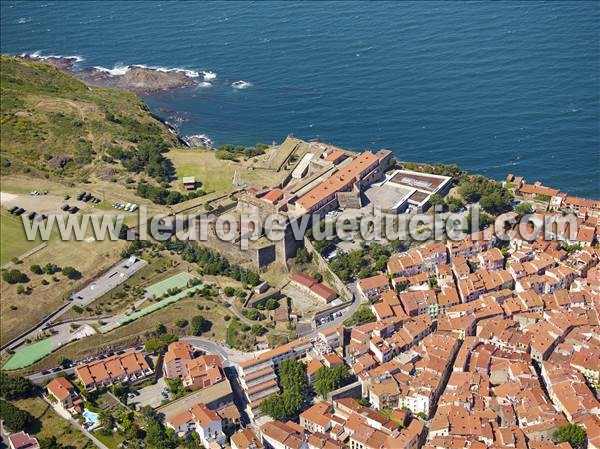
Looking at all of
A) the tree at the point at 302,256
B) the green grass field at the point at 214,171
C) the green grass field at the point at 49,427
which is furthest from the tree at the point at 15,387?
the green grass field at the point at 214,171

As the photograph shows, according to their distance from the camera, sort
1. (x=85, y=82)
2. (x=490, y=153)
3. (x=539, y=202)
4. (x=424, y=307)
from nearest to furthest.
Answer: (x=424, y=307), (x=539, y=202), (x=490, y=153), (x=85, y=82)

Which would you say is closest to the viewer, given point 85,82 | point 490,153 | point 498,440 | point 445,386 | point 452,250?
point 498,440

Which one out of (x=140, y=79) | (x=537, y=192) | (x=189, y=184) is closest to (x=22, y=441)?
(x=189, y=184)

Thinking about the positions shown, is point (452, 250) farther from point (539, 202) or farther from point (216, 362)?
point (216, 362)

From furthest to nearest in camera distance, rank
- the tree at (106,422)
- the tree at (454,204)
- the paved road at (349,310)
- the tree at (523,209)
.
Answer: the tree at (454,204) < the tree at (523,209) < the paved road at (349,310) < the tree at (106,422)

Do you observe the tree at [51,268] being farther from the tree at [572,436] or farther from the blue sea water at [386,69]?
the tree at [572,436]

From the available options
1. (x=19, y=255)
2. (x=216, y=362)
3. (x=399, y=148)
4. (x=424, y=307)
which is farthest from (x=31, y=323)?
(x=399, y=148)
